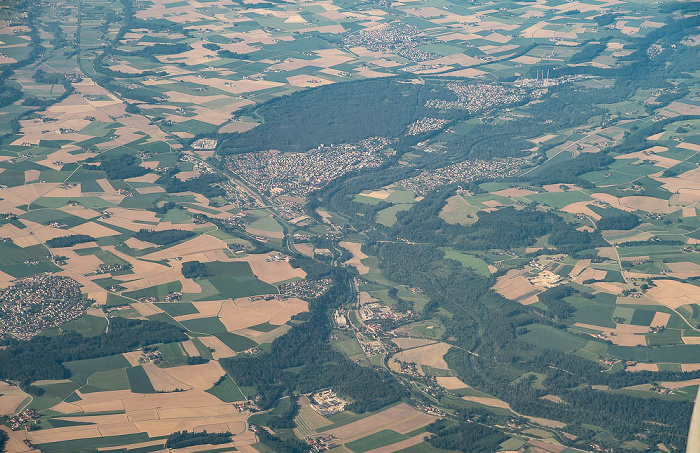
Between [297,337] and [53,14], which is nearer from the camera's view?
[297,337]

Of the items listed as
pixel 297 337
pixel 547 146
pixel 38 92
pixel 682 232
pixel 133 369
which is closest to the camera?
pixel 133 369

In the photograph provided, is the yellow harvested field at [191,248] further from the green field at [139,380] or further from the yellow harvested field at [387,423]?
the yellow harvested field at [387,423]

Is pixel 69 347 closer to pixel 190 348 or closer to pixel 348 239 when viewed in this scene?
pixel 190 348

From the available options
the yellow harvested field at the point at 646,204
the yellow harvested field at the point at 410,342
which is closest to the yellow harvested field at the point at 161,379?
the yellow harvested field at the point at 410,342

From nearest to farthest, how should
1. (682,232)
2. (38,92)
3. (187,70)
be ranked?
1. (682,232)
2. (38,92)
3. (187,70)

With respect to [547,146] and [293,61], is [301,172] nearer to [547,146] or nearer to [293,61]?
[547,146]

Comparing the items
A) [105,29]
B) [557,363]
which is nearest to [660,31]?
[105,29]
